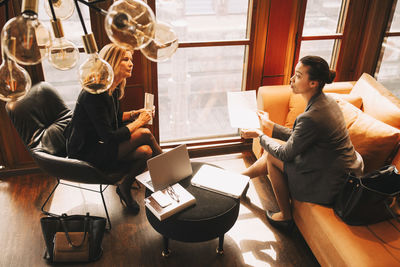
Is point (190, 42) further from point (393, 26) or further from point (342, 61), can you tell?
point (393, 26)

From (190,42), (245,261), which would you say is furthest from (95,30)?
(245,261)

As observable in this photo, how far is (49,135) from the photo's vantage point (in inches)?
101

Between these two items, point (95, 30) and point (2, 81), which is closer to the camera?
point (2, 81)

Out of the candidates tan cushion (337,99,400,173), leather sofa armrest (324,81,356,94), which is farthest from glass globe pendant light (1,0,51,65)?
leather sofa armrest (324,81,356,94)

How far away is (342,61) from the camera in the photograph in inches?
136

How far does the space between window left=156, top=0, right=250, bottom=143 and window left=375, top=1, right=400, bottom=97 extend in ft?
4.54

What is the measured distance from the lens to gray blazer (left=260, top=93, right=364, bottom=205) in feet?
7.16

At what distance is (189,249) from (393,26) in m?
2.80

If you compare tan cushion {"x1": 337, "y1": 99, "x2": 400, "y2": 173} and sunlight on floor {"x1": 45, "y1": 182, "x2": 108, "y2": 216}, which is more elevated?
tan cushion {"x1": 337, "y1": 99, "x2": 400, "y2": 173}

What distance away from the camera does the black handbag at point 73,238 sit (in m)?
2.28

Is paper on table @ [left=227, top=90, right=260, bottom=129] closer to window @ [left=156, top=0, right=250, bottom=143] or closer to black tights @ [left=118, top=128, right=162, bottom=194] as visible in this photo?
window @ [left=156, top=0, right=250, bottom=143]

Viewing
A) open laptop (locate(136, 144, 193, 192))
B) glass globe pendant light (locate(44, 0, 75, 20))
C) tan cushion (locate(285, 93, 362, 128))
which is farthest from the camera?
tan cushion (locate(285, 93, 362, 128))

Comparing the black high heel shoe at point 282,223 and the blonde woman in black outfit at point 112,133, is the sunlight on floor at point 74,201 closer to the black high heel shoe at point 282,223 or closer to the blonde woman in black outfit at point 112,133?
the blonde woman in black outfit at point 112,133

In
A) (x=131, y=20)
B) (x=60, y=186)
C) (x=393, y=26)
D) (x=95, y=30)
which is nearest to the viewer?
(x=131, y=20)
